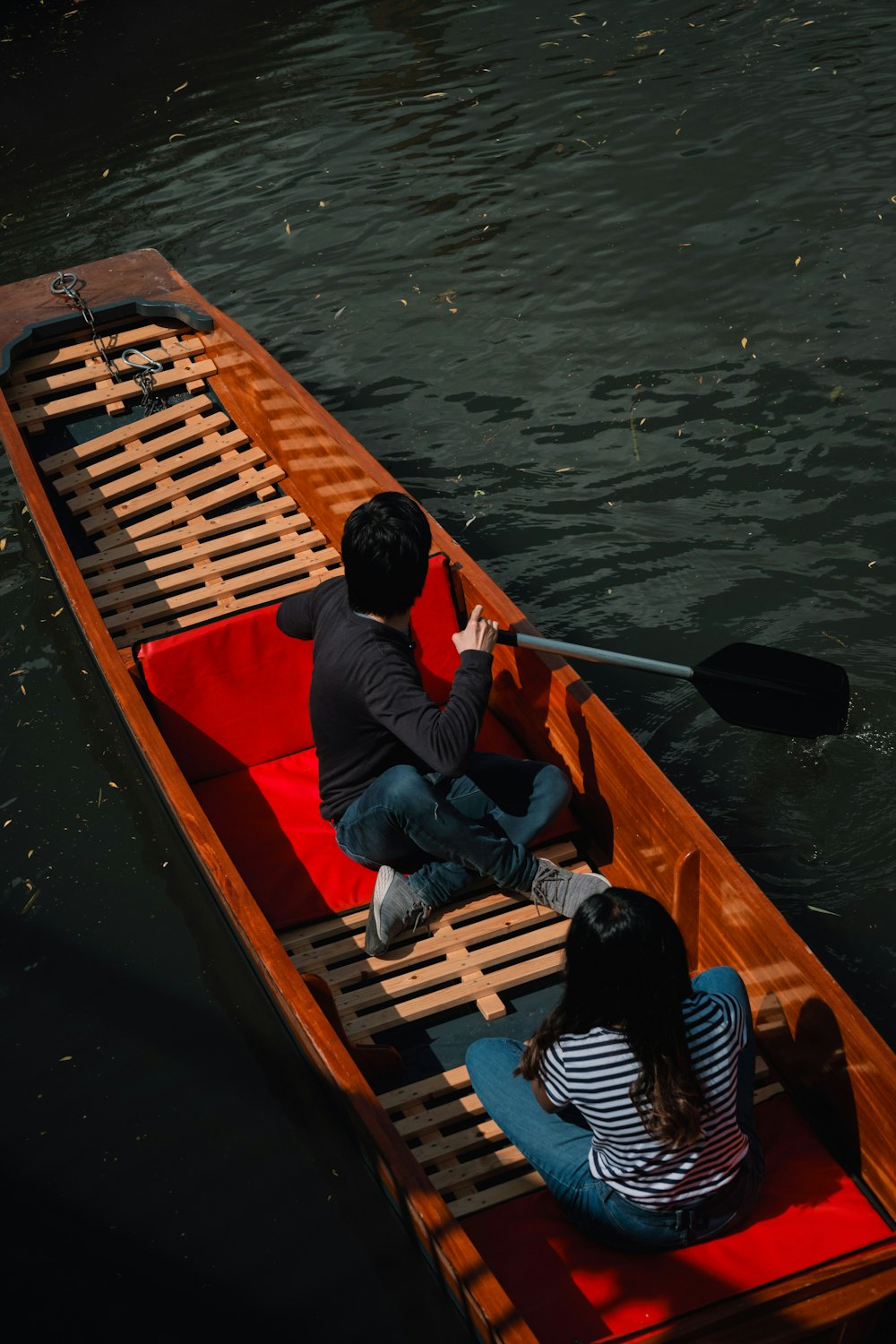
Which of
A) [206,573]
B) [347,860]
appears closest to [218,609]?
[206,573]

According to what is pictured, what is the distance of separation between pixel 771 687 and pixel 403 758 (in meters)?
1.39

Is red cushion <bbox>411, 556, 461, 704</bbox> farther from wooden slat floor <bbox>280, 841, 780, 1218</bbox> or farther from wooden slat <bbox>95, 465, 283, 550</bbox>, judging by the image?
wooden slat <bbox>95, 465, 283, 550</bbox>

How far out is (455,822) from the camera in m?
4.02

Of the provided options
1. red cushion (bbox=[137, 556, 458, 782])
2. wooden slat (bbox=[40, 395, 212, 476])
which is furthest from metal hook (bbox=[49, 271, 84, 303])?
red cushion (bbox=[137, 556, 458, 782])

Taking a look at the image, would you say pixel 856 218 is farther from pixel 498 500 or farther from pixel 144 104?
pixel 144 104

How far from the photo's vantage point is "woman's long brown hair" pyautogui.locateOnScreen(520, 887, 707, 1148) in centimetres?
267

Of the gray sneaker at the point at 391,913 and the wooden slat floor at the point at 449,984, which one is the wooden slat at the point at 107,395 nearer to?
the wooden slat floor at the point at 449,984

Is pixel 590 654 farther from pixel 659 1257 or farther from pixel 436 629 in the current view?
pixel 659 1257

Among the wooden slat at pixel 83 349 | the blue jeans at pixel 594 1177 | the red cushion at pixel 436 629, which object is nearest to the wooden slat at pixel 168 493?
the wooden slat at pixel 83 349

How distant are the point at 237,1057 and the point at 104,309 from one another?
4374 millimetres

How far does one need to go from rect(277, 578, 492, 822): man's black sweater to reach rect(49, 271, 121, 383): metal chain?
10.5 ft

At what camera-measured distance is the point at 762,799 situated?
5074 millimetres

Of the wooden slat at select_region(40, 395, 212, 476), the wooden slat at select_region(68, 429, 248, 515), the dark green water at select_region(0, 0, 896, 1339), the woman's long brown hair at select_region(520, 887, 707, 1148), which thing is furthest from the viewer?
the wooden slat at select_region(40, 395, 212, 476)

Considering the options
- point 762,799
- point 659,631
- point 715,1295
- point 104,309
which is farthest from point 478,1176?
point 104,309
